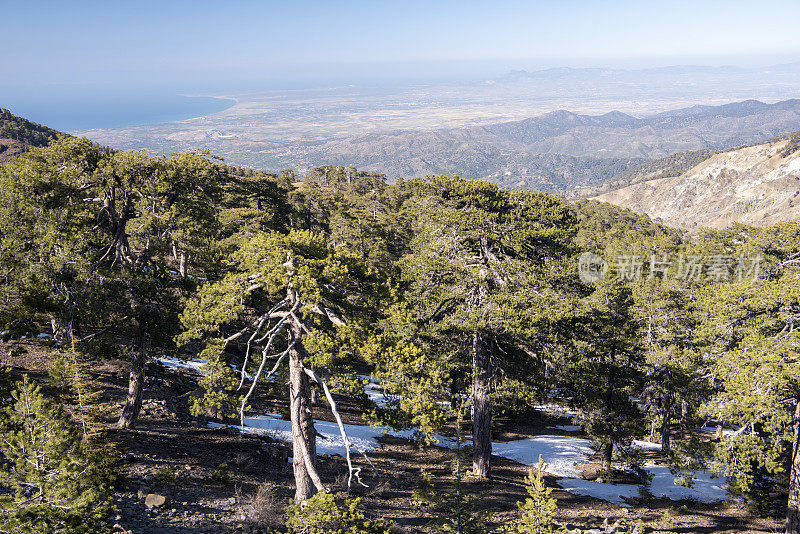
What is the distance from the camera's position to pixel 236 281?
909 centimetres

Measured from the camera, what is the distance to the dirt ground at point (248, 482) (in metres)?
9.79

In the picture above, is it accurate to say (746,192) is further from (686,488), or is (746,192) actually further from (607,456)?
(607,456)

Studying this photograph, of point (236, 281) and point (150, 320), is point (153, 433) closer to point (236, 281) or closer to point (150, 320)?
point (150, 320)

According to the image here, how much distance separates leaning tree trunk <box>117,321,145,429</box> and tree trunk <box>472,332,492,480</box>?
1134 centimetres

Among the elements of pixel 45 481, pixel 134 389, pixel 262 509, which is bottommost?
pixel 262 509

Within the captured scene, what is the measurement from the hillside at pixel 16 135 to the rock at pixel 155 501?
258 ft

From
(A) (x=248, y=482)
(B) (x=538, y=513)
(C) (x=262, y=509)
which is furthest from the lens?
(A) (x=248, y=482)

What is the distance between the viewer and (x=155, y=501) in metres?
9.61

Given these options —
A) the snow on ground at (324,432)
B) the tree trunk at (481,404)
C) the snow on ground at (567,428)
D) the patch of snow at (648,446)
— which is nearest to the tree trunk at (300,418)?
the snow on ground at (324,432)

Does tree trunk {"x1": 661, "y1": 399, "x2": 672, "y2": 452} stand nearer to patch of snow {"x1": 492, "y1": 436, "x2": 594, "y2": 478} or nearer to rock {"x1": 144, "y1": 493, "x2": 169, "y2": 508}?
patch of snow {"x1": 492, "y1": 436, "x2": 594, "y2": 478}

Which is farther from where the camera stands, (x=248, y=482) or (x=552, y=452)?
(x=552, y=452)

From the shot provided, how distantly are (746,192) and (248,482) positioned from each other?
218 m

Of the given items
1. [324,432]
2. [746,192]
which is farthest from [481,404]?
[746,192]

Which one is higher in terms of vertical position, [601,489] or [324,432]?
[324,432]
